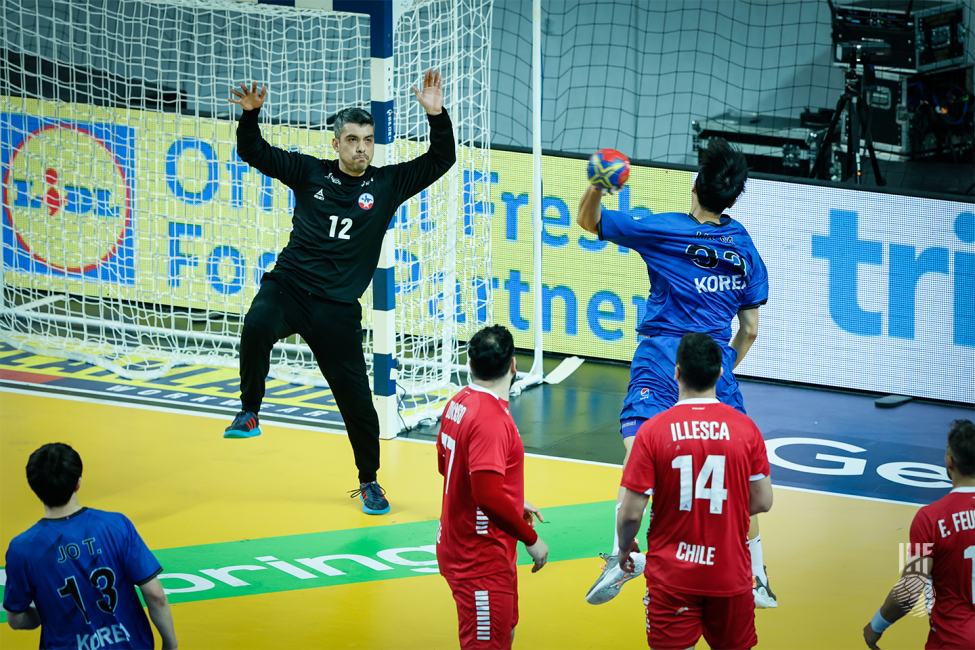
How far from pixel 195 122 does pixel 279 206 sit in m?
1.08

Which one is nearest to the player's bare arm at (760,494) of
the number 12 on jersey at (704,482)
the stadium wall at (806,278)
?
the number 12 on jersey at (704,482)

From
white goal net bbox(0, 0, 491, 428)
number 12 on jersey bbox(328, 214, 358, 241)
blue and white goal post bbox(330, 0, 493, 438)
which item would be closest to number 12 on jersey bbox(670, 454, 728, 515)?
number 12 on jersey bbox(328, 214, 358, 241)

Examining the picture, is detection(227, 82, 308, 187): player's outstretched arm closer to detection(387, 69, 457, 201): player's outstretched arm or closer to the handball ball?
detection(387, 69, 457, 201): player's outstretched arm

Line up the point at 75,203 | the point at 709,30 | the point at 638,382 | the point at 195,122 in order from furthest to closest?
the point at 709,30 → the point at 75,203 → the point at 195,122 → the point at 638,382

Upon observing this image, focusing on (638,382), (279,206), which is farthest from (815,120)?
(638,382)

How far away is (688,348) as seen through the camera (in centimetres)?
411

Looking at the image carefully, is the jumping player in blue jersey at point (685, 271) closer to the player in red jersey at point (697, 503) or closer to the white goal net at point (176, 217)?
the player in red jersey at point (697, 503)

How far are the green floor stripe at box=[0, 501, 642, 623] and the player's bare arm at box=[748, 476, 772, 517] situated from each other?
7.96 feet

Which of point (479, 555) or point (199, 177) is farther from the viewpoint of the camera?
point (199, 177)

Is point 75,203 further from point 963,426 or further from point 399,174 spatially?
point 963,426

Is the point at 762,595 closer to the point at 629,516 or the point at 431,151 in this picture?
the point at 629,516

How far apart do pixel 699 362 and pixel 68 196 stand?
30.6ft

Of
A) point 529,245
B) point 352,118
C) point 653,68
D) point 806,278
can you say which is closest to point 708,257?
point 352,118

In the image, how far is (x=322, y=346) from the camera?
689cm
